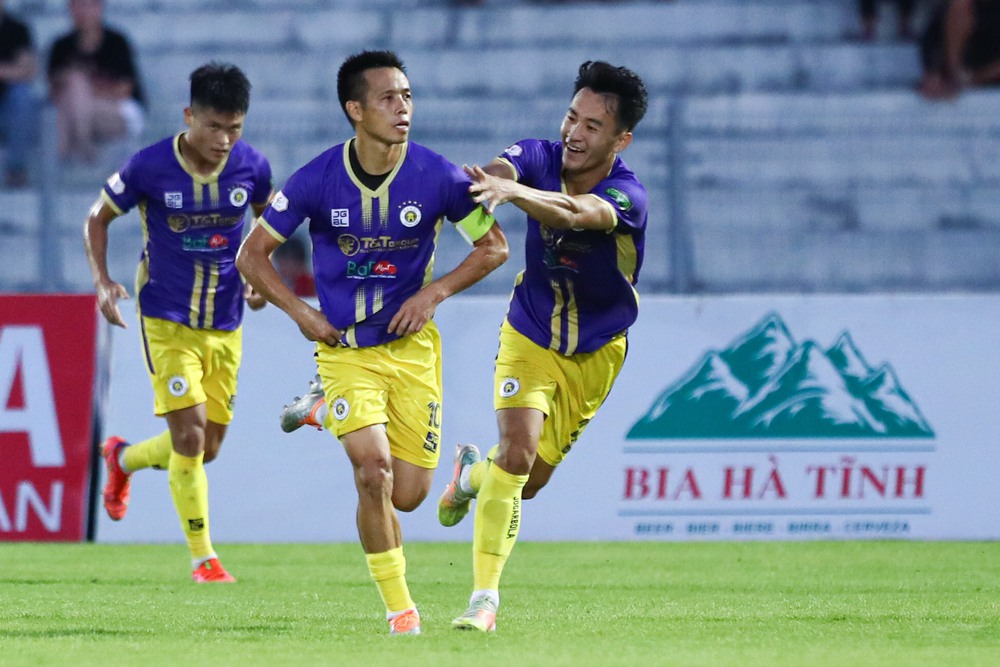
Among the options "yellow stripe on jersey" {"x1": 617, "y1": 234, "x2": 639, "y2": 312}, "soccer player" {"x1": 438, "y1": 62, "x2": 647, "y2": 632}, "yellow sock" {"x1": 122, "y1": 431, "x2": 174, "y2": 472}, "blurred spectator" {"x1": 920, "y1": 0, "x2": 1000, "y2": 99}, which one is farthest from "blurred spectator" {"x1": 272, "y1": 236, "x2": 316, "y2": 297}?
"blurred spectator" {"x1": 920, "y1": 0, "x2": 1000, "y2": 99}

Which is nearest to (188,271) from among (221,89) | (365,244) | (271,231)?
(221,89)

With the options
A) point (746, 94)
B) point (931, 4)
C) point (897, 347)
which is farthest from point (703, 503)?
point (931, 4)

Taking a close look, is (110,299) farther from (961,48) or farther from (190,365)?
(961,48)

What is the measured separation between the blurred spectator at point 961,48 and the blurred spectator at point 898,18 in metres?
0.74

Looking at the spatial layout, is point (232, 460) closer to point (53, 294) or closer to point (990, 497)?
point (53, 294)

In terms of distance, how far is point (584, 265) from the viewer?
7.14 m

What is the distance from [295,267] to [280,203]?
19.0 feet

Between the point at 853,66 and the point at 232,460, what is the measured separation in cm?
868

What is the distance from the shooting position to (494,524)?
21.9 ft

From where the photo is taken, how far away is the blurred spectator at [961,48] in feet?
52.0

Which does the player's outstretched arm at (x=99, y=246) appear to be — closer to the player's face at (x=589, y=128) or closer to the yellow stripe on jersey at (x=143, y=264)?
the yellow stripe on jersey at (x=143, y=264)

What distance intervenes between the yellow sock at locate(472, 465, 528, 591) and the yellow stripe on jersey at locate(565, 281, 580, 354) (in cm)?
72

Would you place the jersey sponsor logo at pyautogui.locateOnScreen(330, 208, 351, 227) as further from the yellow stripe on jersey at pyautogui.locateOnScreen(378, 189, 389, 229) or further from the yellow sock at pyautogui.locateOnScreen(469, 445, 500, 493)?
the yellow sock at pyautogui.locateOnScreen(469, 445, 500, 493)

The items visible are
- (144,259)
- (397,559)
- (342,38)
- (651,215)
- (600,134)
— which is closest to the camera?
(397,559)
